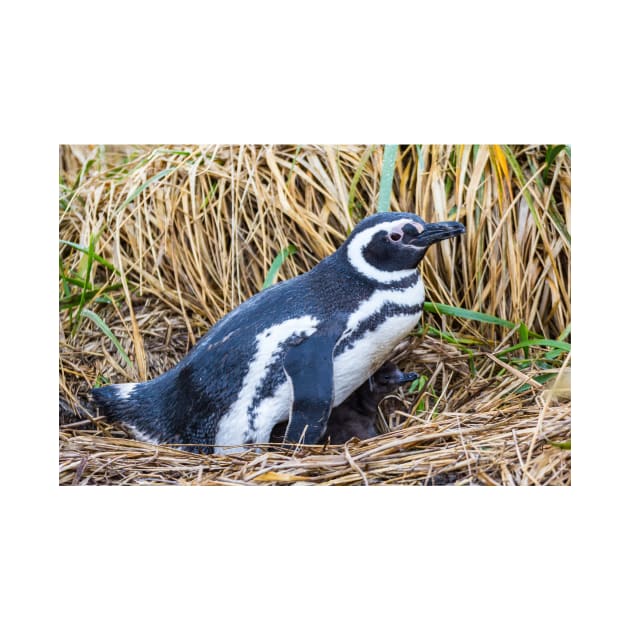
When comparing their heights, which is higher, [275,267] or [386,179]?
[386,179]

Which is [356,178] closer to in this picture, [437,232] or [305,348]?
[437,232]

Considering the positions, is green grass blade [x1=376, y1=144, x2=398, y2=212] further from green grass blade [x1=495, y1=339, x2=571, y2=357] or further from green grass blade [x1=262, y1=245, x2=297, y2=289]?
green grass blade [x1=495, y1=339, x2=571, y2=357]

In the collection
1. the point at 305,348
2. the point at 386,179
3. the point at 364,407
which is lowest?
the point at 364,407

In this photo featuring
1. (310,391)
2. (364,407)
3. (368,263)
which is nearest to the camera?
(310,391)

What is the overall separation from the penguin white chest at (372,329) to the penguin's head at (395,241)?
0.06 meters

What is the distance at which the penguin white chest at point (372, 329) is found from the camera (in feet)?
7.13

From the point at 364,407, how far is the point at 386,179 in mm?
663

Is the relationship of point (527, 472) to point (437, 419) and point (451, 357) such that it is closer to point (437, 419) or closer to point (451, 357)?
point (437, 419)

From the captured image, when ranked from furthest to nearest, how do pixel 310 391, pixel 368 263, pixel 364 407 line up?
pixel 364 407 → pixel 368 263 → pixel 310 391

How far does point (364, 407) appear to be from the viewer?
7.72ft

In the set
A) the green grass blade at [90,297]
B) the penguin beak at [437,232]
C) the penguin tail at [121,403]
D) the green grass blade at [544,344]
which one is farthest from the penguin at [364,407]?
the green grass blade at [90,297]

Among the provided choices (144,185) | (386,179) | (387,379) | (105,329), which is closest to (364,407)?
(387,379)

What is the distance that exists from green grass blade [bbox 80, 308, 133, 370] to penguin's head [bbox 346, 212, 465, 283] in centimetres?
78

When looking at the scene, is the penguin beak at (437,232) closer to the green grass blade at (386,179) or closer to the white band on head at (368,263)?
the white band on head at (368,263)
